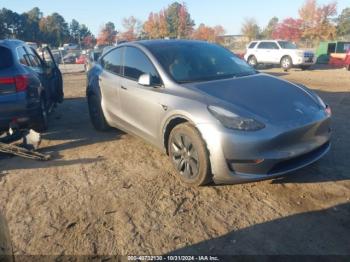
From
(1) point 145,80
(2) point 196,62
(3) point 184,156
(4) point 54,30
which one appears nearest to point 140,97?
(1) point 145,80

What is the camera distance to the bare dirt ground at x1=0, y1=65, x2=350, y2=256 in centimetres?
306

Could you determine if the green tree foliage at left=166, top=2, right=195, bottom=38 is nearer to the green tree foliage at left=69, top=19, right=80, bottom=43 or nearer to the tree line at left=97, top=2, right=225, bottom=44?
the tree line at left=97, top=2, right=225, bottom=44

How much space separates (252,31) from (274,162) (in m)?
64.6

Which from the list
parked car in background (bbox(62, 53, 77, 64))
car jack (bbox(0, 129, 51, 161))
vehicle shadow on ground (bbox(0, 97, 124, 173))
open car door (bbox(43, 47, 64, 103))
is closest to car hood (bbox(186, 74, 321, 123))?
vehicle shadow on ground (bbox(0, 97, 124, 173))

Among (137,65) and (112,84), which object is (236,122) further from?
(112,84)

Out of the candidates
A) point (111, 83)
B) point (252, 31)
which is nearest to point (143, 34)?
point (252, 31)

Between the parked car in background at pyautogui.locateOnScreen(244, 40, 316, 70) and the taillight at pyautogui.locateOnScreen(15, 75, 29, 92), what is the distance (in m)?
17.5

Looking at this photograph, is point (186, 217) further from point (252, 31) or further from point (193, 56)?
point (252, 31)

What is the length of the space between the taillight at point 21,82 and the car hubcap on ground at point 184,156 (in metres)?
2.71

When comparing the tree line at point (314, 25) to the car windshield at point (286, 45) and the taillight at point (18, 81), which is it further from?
the taillight at point (18, 81)

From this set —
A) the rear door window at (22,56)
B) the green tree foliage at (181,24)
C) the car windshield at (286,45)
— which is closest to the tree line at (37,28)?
the green tree foliage at (181,24)

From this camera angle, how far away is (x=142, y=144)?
5.80 metres

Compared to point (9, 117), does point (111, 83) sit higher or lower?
higher

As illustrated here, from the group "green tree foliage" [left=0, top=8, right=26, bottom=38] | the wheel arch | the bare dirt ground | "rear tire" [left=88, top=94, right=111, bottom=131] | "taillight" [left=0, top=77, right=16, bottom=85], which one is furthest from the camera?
"green tree foliage" [left=0, top=8, right=26, bottom=38]
